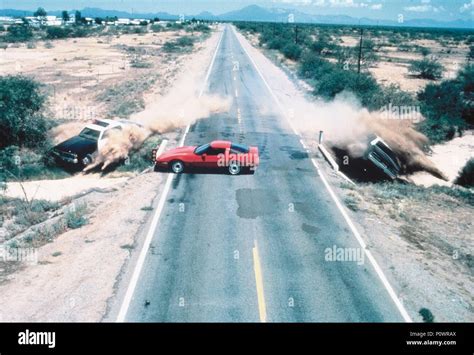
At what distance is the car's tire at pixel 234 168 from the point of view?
58.5 ft

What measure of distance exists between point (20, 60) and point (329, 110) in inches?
1883

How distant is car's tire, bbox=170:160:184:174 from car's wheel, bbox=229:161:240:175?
7.21 feet

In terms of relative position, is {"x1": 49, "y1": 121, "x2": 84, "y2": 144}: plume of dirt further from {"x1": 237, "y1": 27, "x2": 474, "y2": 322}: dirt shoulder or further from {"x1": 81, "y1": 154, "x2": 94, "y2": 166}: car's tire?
{"x1": 237, "y1": 27, "x2": 474, "y2": 322}: dirt shoulder

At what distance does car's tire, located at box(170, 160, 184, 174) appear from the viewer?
59.0 feet

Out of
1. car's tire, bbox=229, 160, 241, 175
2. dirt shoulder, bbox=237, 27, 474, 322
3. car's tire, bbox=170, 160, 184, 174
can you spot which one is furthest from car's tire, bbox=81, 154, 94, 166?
dirt shoulder, bbox=237, 27, 474, 322

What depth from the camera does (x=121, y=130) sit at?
2167 centimetres

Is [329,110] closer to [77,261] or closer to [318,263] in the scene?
[318,263]

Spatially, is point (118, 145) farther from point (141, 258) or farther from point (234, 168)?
Answer: point (141, 258)

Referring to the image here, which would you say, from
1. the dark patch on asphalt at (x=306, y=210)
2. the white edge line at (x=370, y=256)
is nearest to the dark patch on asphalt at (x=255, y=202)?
the dark patch on asphalt at (x=306, y=210)

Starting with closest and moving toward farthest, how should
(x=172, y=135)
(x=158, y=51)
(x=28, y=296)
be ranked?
(x=28, y=296)
(x=172, y=135)
(x=158, y=51)

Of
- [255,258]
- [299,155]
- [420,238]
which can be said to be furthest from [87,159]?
[420,238]

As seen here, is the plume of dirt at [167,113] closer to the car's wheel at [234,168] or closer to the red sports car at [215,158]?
the red sports car at [215,158]

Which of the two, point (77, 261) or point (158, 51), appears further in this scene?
point (158, 51)

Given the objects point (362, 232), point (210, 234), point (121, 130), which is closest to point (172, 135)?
point (121, 130)
